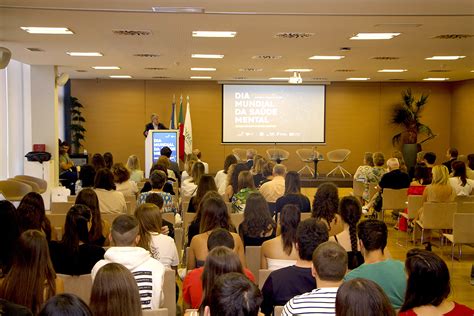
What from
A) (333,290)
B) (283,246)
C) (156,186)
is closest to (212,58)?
(156,186)

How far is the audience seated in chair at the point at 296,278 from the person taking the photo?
3973 millimetres

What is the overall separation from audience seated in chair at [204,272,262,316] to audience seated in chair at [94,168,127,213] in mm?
5136

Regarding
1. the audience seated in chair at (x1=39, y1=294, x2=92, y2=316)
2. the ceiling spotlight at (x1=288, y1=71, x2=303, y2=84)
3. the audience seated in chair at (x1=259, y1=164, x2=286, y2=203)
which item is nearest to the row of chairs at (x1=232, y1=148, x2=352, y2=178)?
the ceiling spotlight at (x1=288, y1=71, x2=303, y2=84)

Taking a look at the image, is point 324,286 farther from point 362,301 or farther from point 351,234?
point 351,234

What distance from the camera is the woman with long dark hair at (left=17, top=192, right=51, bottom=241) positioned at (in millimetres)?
5410

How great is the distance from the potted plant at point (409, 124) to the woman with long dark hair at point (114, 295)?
1822 centimetres

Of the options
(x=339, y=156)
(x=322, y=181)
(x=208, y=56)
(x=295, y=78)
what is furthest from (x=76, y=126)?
(x=339, y=156)

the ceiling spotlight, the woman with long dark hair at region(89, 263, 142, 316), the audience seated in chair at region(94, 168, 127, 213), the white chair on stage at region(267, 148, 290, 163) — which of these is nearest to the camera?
the woman with long dark hair at region(89, 263, 142, 316)

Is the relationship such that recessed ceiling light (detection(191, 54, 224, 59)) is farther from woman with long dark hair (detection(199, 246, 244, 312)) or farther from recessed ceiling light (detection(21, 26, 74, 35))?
woman with long dark hair (detection(199, 246, 244, 312))

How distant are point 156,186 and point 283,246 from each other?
110 inches

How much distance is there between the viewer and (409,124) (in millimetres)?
20438

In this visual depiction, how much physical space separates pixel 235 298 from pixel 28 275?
1725mm

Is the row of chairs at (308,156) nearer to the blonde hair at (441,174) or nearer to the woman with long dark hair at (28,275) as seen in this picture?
the blonde hair at (441,174)

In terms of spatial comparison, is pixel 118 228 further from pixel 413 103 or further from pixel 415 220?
pixel 413 103
